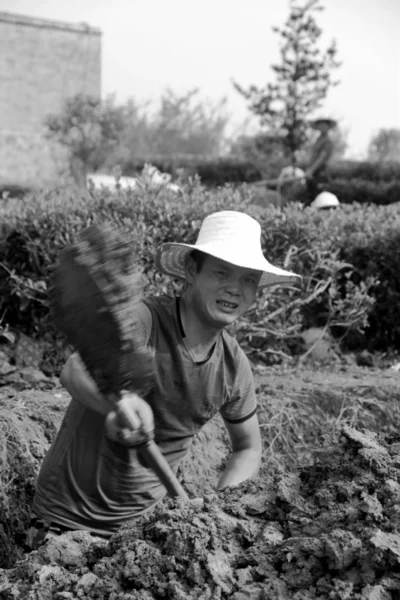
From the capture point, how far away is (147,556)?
2.04 meters

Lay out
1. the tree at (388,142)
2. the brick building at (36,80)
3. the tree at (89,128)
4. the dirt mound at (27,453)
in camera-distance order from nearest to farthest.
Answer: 1. the dirt mound at (27,453)
2. the tree at (89,128)
3. the brick building at (36,80)
4. the tree at (388,142)

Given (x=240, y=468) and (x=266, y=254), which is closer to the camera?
(x=240, y=468)

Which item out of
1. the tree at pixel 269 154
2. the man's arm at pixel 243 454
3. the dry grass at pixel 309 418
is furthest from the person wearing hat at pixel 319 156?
the man's arm at pixel 243 454

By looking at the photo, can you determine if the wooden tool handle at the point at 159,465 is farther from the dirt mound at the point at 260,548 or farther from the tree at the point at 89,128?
the tree at the point at 89,128

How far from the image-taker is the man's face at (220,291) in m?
2.87

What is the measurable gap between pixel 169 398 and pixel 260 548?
2.96ft

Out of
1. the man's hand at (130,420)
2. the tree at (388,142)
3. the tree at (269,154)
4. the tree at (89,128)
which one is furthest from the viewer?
the tree at (388,142)

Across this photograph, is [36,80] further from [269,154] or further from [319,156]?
[319,156]

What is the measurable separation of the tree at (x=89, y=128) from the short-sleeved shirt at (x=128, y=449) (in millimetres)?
22830

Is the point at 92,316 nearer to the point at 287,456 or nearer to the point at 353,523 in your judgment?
the point at 353,523

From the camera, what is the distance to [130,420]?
236 centimetres

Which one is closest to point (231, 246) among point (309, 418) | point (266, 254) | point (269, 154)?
point (309, 418)

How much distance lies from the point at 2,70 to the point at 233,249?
30.8m

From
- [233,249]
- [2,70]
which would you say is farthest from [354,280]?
[2,70]
